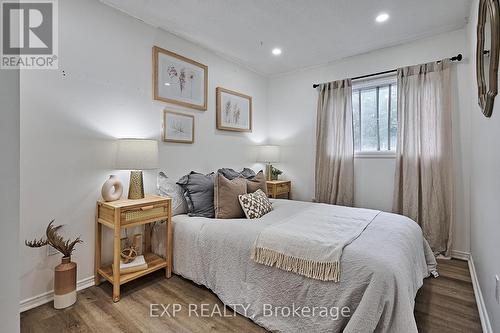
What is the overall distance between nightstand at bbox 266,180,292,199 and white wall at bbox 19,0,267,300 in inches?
60.5

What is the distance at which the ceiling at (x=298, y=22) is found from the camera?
7.74 ft

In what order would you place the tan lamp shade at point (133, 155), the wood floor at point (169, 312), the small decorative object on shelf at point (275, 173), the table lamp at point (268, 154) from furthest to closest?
the small decorative object on shelf at point (275, 173)
the table lamp at point (268, 154)
the tan lamp shade at point (133, 155)
the wood floor at point (169, 312)

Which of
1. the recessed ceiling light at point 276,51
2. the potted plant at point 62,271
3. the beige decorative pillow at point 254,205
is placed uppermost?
the recessed ceiling light at point 276,51

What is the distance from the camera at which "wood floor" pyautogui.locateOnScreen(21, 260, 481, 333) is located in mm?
1675

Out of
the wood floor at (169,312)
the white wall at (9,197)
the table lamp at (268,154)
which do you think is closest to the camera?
the white wall at (9,197)

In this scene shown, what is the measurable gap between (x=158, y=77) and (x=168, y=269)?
6.69ft

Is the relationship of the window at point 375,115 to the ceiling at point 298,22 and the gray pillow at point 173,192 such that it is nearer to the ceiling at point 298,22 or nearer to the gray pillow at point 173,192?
the ceiling at point 298,22

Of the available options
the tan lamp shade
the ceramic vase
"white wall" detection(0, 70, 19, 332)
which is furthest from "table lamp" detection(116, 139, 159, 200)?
"white wall" detection(0, 70, 19, 332)

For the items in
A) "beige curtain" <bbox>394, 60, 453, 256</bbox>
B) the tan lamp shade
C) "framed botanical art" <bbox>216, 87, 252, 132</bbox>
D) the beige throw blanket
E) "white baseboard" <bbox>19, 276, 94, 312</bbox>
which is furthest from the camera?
"framed botanical art" <bbox>216, 87, 252, 132</bbox>

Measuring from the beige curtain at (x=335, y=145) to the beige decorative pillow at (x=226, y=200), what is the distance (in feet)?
5.49

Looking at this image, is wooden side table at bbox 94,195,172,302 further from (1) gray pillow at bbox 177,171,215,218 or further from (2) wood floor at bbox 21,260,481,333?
(1) gray pillow at bbox 177,171,215,218

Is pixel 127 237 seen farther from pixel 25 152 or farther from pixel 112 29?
pixel 112 29

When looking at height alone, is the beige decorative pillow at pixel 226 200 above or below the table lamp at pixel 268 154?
below

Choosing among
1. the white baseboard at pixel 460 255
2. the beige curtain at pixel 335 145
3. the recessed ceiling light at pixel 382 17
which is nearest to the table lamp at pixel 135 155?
the beige curtain at pixel 335 145
